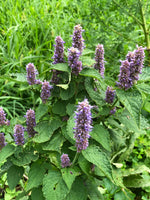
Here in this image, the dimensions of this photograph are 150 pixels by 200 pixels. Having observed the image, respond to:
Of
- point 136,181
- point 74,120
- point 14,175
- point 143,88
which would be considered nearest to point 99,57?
point 143,88

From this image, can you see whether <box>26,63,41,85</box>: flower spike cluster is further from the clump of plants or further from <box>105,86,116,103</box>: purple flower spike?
<box>105,86,116,103</box>: purple flower spike

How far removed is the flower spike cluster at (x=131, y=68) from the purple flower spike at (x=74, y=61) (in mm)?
236

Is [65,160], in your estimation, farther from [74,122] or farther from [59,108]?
[59,108]

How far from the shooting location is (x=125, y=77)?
122 cm

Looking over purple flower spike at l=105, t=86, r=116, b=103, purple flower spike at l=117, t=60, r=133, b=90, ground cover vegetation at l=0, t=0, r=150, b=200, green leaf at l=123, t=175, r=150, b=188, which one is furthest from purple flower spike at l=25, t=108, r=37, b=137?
green leaf at l=123, t=175, r=150, b=188

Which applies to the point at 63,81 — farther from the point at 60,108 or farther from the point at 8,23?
the point at 8,23

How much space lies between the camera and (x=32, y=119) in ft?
4.92

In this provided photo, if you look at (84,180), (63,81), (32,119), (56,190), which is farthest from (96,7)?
(56,190)

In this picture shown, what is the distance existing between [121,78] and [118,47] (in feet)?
5.35

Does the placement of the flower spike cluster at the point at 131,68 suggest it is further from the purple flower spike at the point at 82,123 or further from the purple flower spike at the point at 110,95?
the purple flower spike at the point at 82,123

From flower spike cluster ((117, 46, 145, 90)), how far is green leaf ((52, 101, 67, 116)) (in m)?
0.41

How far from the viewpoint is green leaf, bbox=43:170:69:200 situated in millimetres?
1269

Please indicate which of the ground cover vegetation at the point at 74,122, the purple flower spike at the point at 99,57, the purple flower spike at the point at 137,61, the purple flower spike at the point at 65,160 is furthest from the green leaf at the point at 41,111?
the purple flower spike at the point at 137,61

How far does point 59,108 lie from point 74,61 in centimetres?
34
